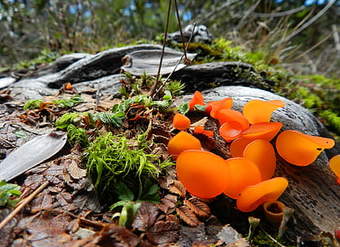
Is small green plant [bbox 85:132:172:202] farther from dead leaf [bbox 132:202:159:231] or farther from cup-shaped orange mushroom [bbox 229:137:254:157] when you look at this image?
cup-shaped orange mushroom [bbox 229:137:254:157]

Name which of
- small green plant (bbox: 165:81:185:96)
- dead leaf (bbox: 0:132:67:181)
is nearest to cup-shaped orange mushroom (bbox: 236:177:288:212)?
dead leaf (bbox: 0:132:67:181)

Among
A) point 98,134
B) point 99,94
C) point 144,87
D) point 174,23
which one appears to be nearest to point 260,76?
point 144,87

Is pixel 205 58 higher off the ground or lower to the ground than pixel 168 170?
higher

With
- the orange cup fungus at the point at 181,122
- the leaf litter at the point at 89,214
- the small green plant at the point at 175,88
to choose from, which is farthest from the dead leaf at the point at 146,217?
the small green plant at the point at 175,88

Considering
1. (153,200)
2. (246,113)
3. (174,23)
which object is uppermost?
(174,23)

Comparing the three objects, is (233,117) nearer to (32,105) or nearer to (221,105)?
(221,105)

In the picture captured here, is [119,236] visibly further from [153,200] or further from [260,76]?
[260,76]

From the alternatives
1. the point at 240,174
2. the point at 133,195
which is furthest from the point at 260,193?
the point at 133,195
